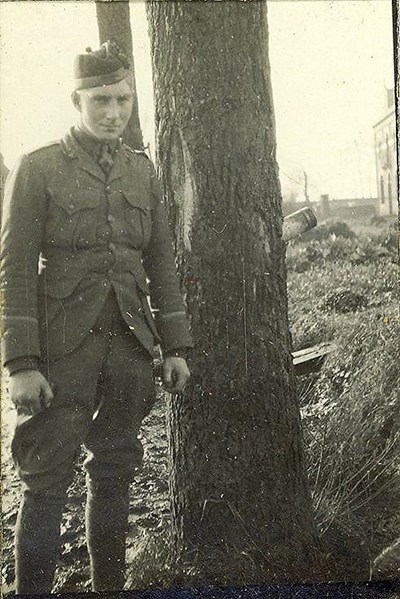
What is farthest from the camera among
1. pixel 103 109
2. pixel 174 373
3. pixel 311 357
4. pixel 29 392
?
pixel 311 357

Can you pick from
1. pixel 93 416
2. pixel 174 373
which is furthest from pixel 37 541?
pixel 174 373

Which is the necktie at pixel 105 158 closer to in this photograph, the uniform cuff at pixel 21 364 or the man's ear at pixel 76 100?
the man's ear at pixel 76 100

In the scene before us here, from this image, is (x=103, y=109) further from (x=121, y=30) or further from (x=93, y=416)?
(x=93, y=416)

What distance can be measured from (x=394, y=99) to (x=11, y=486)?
105 inches

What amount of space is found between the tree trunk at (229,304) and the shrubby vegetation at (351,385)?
0.15 m

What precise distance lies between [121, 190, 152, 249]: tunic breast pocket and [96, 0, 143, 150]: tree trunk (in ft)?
0.83

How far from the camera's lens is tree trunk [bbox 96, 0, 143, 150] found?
3.08 meters

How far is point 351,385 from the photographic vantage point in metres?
3.31

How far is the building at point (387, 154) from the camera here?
10.8ft

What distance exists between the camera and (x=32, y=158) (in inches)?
117

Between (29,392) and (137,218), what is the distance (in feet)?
3.08

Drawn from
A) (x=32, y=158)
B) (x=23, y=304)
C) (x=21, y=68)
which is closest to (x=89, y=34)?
(x=21, y=68)

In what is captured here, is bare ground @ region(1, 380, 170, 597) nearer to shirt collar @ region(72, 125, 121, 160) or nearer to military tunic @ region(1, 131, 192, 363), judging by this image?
military tunic @ region(1, 131, 192, 363)

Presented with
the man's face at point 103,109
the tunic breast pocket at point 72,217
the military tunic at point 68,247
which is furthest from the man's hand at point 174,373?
the man's face at point 103,109
